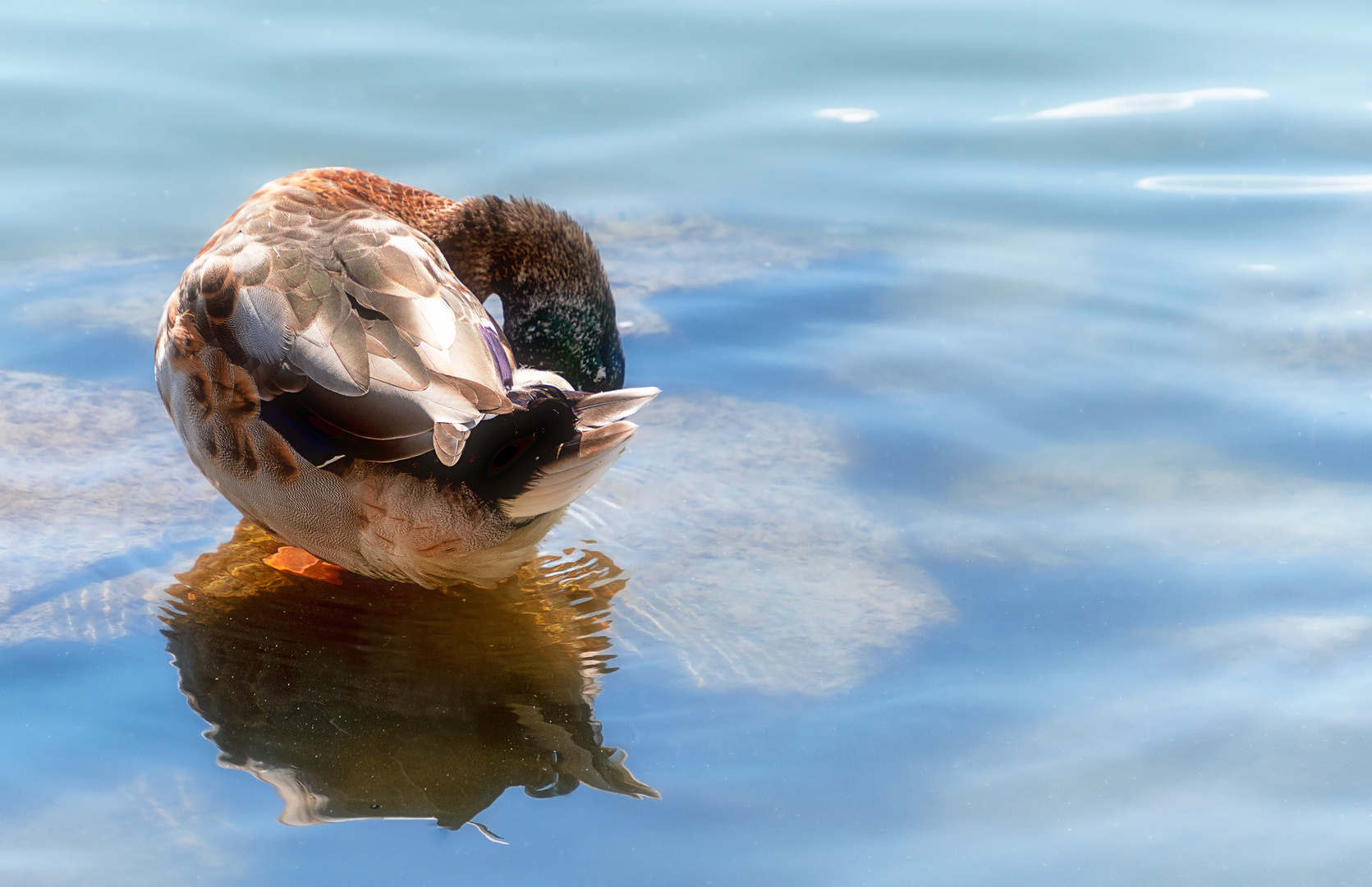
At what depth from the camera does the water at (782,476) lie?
305cm

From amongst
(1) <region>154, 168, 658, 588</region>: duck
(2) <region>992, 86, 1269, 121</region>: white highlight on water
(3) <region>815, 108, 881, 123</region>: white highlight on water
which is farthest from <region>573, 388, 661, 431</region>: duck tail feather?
(2) <region>992, 86, 1269, 121</region>: white highlight on water

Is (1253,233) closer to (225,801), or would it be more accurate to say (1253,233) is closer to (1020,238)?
(1020,238)

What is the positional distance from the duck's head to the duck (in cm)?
79

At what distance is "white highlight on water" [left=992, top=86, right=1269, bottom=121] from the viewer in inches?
269

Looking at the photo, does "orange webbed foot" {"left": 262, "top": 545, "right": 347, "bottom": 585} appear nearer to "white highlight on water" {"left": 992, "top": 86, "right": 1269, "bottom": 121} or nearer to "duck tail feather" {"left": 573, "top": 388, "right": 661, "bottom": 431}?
"duck tail feather" {"left": 573, "top": 388, "right": 661, "bottom": 431}

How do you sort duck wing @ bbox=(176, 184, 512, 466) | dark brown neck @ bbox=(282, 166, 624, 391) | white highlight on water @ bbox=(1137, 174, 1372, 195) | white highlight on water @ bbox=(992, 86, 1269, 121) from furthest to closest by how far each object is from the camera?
white highlight on water @ bbox=(992, 86, 1269, 121)
white highlight on water @ bbox=(1137, 174, 1372, 195)
dark brown neck @ bbox=(282, 166, 624, 391)
duck wing @ bbox=(176, 184, 512, 466)

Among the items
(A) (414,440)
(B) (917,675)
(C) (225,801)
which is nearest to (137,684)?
(C) (225,801)

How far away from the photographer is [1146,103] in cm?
691

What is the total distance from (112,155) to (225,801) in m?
4.42

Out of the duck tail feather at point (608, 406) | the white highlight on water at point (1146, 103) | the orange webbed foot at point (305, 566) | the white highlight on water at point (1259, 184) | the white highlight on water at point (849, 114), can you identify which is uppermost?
the white highlight on water at point (1146, 103)

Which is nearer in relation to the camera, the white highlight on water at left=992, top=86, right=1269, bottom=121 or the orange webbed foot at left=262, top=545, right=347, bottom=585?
the orange webbed foot at left=262, top=545, right=347, bottom=585

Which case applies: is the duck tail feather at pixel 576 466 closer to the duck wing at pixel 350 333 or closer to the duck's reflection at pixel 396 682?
the duck wing at pixel 350 333

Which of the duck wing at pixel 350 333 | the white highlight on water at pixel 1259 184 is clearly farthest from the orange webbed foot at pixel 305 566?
the white highlight on water at pixel 1259 184

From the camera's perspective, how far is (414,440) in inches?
128
